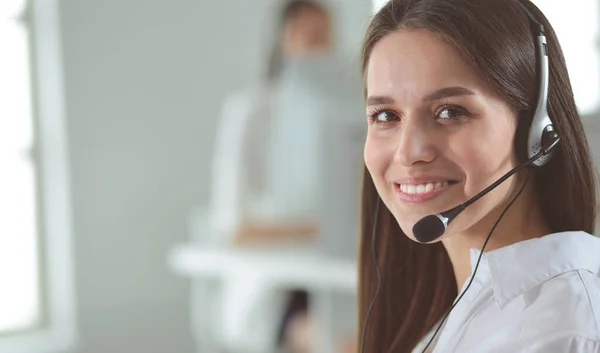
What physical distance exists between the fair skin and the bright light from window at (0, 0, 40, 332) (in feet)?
9.83

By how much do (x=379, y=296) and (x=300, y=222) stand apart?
155 centimetres

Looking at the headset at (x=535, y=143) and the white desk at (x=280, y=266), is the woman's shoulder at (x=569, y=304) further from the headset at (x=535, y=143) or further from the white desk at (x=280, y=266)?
the white desk at (x=280, y=266)

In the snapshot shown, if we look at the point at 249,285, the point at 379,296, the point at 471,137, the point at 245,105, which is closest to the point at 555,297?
the point at 471,137

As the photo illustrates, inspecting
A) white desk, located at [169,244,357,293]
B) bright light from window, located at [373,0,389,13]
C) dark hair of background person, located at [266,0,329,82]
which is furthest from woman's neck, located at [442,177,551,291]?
dark hair of background person, located at [266,0,329,82]

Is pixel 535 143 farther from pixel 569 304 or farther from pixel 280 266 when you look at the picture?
pixel 280 266

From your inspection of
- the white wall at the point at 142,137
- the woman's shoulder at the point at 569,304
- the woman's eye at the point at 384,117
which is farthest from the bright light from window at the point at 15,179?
the woman's shoulder at the point at 569,304

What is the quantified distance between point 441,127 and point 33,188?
3.12m

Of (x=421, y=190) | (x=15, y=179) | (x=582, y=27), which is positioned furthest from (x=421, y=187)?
(x=15, y=179)

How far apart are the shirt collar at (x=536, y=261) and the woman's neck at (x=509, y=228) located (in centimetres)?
3

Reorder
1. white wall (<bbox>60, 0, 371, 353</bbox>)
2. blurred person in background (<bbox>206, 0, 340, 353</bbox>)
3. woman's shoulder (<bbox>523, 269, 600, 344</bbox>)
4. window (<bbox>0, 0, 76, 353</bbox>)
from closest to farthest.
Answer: woman's shoulder (<bbox>523, 269, 600, 344</bbox>), blurred person in background (<bbox>206, 0, 340, 353</bbox>), window (<bbox>0, 0, 76, 353</bbox>), white wall (<bbox>60, 0, 371, 353</bbox>)

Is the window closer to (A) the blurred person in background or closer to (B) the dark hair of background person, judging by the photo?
(A) the blurred person in background

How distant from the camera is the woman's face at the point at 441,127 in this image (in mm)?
716

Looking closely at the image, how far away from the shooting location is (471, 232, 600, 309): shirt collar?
2.37 ft

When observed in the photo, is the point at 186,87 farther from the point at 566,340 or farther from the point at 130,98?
the point at 566,340
